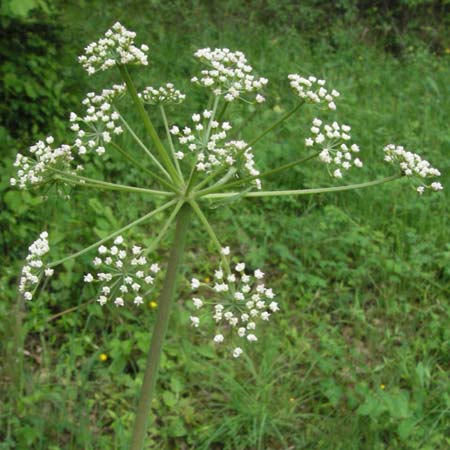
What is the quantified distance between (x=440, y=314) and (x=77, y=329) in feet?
6.51

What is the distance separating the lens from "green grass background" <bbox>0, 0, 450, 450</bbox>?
3.08 metres

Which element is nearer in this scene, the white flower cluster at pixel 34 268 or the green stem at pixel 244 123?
the white flower cluster at pixel 34 268

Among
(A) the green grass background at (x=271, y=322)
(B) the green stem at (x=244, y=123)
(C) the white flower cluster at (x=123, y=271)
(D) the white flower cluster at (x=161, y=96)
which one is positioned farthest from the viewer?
(B) the green stem at (x=244, y=123)

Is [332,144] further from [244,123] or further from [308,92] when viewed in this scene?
[244,123]

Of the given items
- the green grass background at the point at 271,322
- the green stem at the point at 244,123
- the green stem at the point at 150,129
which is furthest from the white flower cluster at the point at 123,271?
the green stem at the point at 244,123

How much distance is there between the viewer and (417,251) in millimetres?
3998

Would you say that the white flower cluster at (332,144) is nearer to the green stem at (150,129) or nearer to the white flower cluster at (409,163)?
the white flower cluster at (409,163)

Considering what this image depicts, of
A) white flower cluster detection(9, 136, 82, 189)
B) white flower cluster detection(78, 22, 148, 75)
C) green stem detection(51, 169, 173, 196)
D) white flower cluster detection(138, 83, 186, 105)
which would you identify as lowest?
green stem detection(51, 169, 173, 196)

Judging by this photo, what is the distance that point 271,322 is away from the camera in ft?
12.1

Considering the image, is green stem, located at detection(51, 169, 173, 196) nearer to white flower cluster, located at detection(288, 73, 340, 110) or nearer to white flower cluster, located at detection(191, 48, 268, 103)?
white flower cluster, located at detection(191, 48, 268, 103)

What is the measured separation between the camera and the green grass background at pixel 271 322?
10.1 feet

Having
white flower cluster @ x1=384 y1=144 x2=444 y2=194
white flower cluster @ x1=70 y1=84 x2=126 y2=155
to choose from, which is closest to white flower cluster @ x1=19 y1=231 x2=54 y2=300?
white flower cluster @ x1=70 y1=84 x2=126 y2=155

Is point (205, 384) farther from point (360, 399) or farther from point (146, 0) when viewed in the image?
point (146, 0)

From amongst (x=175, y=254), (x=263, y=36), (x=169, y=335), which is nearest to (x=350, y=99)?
(x=263, y=36)
